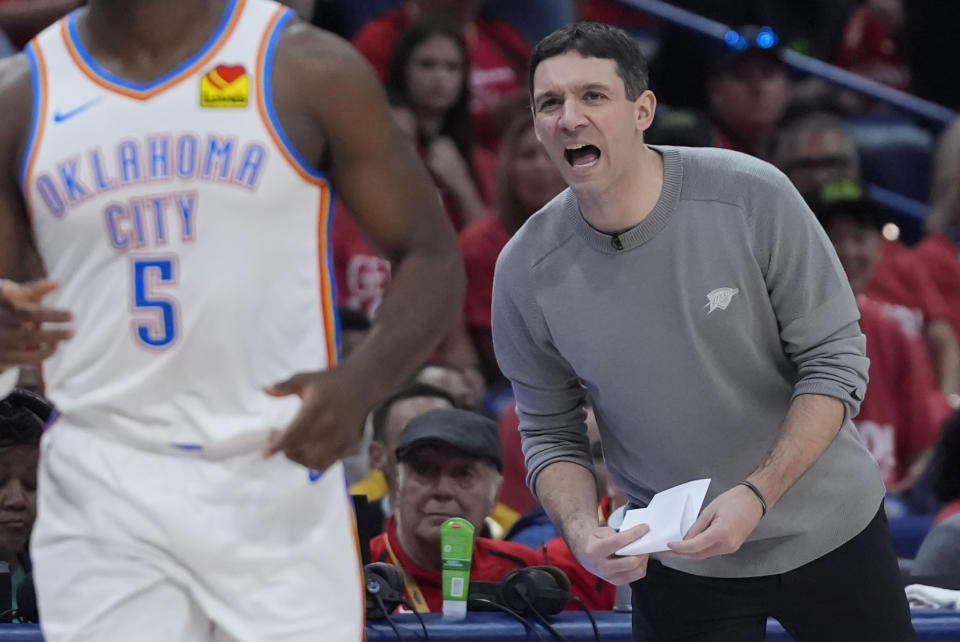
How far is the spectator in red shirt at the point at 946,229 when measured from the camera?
6.60 m

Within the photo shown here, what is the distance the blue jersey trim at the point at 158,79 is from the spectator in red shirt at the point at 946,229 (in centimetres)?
489

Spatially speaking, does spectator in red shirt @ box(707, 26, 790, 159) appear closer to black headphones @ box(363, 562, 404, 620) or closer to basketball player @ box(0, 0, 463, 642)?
black headphones @ box(363, 562, 404, 620)

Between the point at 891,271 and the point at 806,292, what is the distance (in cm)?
384

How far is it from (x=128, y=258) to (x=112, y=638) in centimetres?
50

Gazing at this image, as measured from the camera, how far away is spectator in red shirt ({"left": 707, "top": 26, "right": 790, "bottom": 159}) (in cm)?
720

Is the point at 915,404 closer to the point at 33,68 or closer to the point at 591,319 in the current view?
the point at 591,319

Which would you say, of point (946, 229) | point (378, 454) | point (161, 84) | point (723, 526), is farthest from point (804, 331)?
point (946, 229)

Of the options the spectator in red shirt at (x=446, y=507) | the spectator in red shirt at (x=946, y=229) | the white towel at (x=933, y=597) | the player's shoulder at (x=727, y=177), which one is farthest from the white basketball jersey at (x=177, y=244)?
the spectator in red shirt at (x=946, y=229)

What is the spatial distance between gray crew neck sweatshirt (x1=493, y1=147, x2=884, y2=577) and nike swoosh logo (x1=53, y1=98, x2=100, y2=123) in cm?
105

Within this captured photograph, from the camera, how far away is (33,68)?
2205 mm

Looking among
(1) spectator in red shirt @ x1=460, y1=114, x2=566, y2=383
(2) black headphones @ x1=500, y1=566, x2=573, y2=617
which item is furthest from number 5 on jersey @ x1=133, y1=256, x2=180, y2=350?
(1) spectator in red shirt @ x1=460, y1=114, x2=566, y2=383

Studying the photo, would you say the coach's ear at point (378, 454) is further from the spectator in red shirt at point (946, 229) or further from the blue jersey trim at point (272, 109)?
the spectator in red shirt at point (946, 229)

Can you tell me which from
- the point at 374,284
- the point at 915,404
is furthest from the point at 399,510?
the point at 915,404

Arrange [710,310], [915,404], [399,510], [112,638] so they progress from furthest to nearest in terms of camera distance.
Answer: [915,404] → [399,510] → [710,310] → [112,638]
